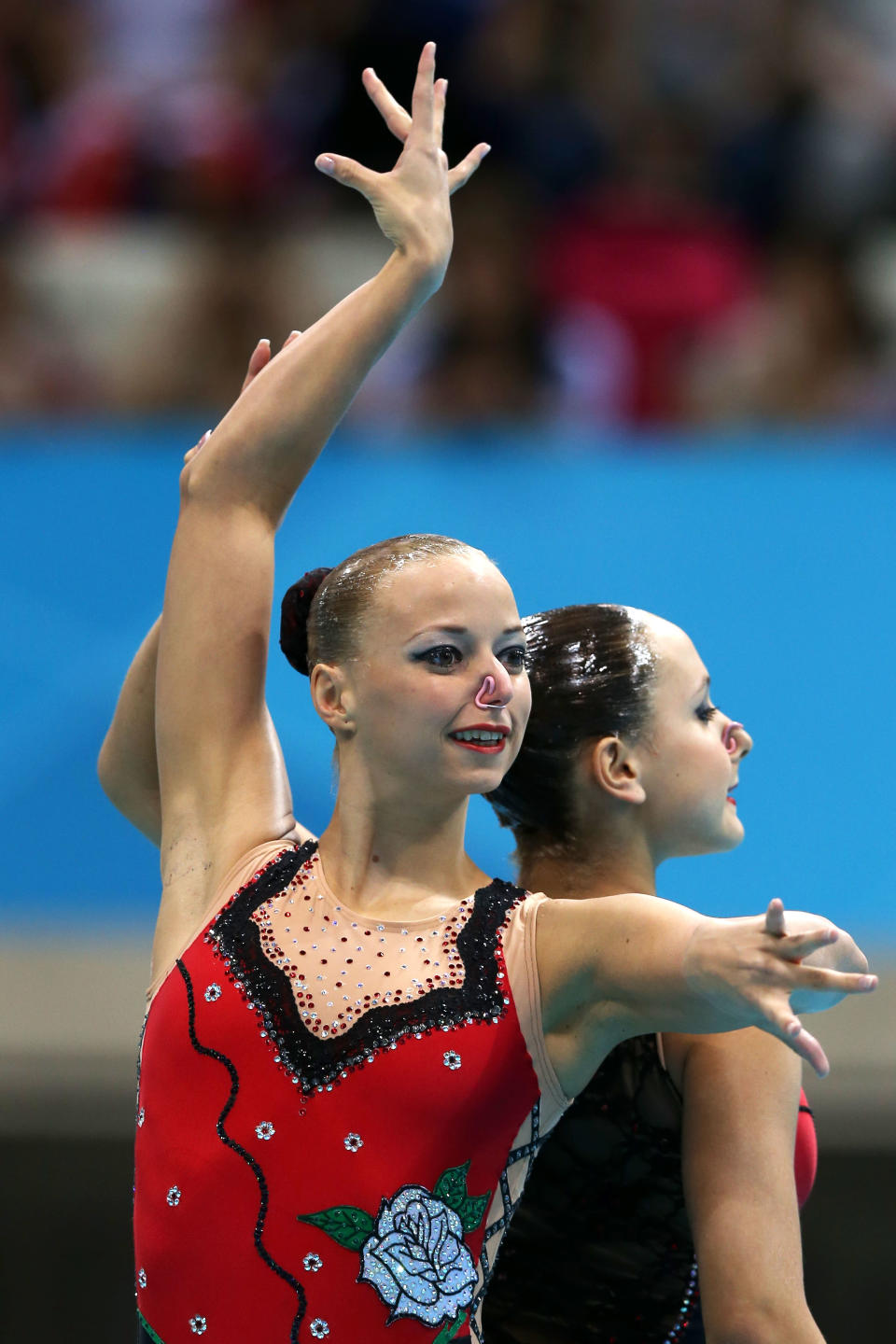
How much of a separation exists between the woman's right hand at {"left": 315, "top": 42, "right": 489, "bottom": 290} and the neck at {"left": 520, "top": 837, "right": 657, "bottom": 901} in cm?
68

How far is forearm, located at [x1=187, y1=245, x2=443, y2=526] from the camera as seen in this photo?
2066 mm

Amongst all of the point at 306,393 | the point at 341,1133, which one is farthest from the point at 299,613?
the point at 341,1133

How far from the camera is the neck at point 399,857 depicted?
6.17 feet

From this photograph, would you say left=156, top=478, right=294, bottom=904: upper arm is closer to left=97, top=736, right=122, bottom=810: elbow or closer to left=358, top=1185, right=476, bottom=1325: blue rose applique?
left=97, top=736, right=122, bottom=810: elbow

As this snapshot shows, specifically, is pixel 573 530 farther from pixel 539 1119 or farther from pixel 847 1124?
pixel 539 1119

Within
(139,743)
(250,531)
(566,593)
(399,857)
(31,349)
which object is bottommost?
(399,857)

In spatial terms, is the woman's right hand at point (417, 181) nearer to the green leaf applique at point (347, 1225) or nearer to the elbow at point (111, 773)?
the elbow at point (111, 773)

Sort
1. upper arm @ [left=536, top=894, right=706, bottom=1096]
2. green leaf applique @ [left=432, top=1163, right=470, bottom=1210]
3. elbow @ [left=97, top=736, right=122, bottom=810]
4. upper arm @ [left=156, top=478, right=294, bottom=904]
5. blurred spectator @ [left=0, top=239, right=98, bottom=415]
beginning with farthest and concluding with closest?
blurred spectator @ [left=0, top=239, right=98, bottom=415] → elbow @ [left=97, top=736, right=122, bottom=810] → upper arm @ [left=156, top=478, right=294, bottom=904] → green leaf applique @ [left=432, top=1163, right=470, bottom=1210] → upper arm @ [left=536, top=894, right=706, bottom=1096]

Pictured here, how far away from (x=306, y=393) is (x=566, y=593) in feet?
5.77

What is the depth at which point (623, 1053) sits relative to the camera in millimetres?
2014

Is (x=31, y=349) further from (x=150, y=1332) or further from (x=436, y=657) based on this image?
(x=150, y=1332)

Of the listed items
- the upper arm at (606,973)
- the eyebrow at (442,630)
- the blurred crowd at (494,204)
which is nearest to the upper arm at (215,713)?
the eyebrow at (442,630)

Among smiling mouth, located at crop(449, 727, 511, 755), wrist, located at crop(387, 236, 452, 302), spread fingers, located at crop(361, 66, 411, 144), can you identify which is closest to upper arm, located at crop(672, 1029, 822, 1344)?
smiling mouth, located at crop(449, 727, 511, 755)

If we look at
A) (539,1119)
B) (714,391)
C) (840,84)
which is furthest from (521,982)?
(840,84)
